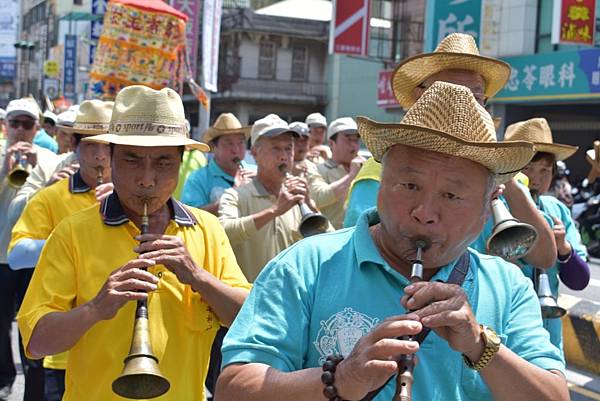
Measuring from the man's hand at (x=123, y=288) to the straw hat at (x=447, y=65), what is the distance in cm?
146

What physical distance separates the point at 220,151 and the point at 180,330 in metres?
3.67

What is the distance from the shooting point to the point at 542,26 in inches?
770

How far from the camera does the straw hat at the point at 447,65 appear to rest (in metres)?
3.40

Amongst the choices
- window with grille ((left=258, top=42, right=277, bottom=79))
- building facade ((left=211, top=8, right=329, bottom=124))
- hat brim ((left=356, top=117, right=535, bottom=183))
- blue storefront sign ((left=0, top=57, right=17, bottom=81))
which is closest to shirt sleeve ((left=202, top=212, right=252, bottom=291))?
hat brim ((left=356, top=117, right=535, bottom=183))

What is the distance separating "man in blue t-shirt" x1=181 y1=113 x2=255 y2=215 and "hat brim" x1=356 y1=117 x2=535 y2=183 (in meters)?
3.69

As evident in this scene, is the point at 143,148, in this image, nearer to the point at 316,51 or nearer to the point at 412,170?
the point at 412,170

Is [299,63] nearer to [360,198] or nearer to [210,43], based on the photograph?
[210,43]

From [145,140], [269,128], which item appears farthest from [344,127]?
[145,140]

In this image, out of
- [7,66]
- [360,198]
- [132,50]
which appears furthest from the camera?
[7,66]

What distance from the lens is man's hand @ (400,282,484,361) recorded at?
1.67 m

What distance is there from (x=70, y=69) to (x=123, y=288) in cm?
3653

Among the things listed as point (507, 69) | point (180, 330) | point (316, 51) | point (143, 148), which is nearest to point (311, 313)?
point (180, 330)

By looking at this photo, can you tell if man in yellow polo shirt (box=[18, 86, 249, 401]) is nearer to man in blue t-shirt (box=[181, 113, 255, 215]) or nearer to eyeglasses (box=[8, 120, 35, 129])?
man in blue t-shirt (box=[181, 113, 255, 215])

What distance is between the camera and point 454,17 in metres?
19.9
